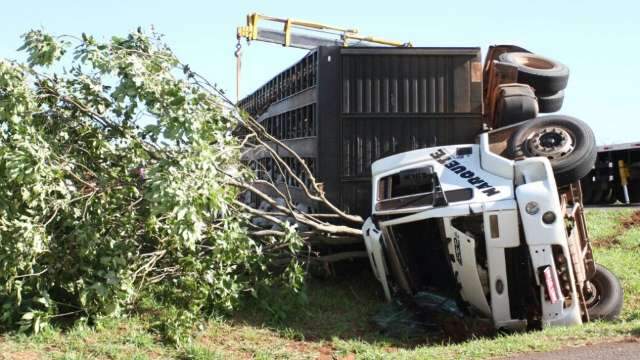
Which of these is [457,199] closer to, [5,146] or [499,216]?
[499,216]

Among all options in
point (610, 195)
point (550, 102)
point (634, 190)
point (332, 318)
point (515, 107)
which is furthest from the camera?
point (610, 195)

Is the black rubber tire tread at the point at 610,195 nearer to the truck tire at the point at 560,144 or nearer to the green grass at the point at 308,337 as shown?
the green grass at the point at 308,337

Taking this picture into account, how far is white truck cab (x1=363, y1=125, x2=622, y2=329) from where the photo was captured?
6.20 meters

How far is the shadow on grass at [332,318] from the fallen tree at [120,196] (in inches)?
11.1

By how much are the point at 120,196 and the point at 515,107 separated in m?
4.40

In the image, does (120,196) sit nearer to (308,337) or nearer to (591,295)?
(308,337)

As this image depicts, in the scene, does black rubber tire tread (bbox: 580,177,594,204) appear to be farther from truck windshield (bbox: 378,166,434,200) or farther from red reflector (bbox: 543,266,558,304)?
red reflector (bbox: 543,266,558,304)

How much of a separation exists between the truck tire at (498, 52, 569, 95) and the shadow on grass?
10.5 feet

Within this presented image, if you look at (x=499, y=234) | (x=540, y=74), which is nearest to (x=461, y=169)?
(x=499, y=234)

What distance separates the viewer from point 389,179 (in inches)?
306

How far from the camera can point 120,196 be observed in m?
6.76

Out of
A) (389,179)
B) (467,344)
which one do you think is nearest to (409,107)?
(389,179)

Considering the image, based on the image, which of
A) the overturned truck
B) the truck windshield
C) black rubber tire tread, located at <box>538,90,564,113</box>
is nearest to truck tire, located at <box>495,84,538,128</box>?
the overturned truck

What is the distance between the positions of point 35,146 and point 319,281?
4.24m
